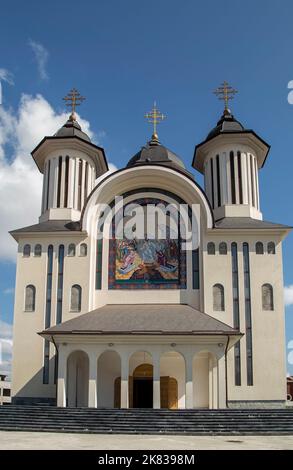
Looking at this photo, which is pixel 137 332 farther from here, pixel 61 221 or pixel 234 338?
pixel 61 221

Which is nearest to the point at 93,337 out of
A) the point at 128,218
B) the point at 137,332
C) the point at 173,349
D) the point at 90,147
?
the point at 137,332

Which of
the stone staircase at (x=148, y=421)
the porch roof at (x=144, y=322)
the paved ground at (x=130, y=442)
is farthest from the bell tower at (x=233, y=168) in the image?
the paved ground at (x=130, y=442)

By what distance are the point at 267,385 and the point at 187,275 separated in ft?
19.5

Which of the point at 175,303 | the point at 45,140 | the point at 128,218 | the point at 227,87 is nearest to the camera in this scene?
the point at 175,303

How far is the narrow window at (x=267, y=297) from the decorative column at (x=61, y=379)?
29.7 feet

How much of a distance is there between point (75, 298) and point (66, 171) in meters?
7.16

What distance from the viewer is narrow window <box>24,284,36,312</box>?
2475 cm

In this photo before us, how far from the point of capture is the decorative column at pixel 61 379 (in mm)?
20844

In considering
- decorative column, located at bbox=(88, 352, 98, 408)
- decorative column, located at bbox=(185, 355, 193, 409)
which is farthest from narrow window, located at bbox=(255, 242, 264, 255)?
decorative column, located at bbox=(88, 352, 98, 408)

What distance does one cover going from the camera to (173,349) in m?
21.1

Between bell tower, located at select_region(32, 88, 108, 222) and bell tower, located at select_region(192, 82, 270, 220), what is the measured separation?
19.7 ft

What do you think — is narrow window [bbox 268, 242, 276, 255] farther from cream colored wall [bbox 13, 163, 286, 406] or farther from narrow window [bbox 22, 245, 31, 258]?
narrow window [bbox 22, 245, 31, 258]

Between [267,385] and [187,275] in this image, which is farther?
[187,275]

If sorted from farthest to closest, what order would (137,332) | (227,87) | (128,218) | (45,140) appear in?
(227,87) < (45,140) < (128,218) < (137,332)
